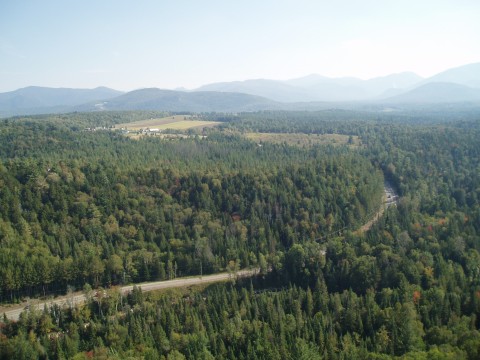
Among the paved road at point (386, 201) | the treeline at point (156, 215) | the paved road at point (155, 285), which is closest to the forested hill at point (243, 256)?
the treeline at point (156, 215)

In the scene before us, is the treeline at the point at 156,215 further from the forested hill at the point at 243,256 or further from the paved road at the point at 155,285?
the paved road at the point at 155,285

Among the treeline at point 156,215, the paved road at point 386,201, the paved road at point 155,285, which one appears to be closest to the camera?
the paved road at point 155,285

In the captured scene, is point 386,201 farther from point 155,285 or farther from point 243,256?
point 155,285

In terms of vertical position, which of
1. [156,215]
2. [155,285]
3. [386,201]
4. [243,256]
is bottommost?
[155,285]

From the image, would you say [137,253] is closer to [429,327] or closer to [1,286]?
[1,286]

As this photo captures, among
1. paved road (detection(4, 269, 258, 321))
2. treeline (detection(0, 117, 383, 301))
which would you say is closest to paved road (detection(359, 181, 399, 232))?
treeline (detection(0, 117, 383, 301))

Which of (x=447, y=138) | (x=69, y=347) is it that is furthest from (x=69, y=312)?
(x=447, y=138)

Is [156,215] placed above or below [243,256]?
above

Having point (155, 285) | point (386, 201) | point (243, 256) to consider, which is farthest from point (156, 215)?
point (386, 201)

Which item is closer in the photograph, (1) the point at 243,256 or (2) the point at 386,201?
(1) the point at 243,256
